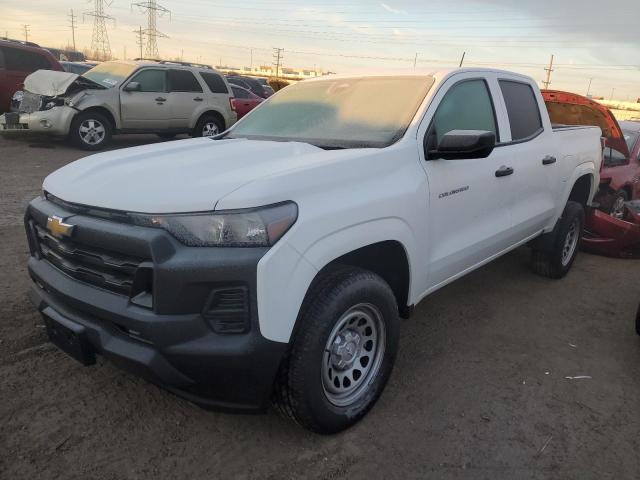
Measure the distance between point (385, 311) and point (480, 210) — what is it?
119cm

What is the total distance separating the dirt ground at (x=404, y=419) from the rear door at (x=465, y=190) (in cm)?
64

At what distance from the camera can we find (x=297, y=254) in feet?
7.07

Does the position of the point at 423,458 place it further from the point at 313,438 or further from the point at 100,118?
the point at 100,118

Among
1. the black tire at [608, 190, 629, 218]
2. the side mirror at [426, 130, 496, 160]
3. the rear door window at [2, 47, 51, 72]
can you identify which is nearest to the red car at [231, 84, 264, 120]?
the rear door window at [2, 47, 51, 72]

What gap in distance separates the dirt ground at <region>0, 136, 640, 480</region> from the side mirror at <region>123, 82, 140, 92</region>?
25.7ft

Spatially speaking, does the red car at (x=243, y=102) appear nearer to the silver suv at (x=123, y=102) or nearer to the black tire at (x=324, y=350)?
the silver suv at (x=123, y=102)

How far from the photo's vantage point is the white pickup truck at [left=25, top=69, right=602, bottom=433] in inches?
81.7

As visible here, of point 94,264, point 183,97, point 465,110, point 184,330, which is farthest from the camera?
point 183,97

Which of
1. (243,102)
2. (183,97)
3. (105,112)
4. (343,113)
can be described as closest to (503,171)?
(343,113)

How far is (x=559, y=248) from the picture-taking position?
4.91 metres

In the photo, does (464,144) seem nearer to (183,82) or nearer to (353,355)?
(353,355)

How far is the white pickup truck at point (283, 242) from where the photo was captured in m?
2.08

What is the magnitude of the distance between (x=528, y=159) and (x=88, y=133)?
940 cm

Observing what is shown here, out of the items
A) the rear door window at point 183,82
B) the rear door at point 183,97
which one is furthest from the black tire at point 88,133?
the rear door window at point 183,82
